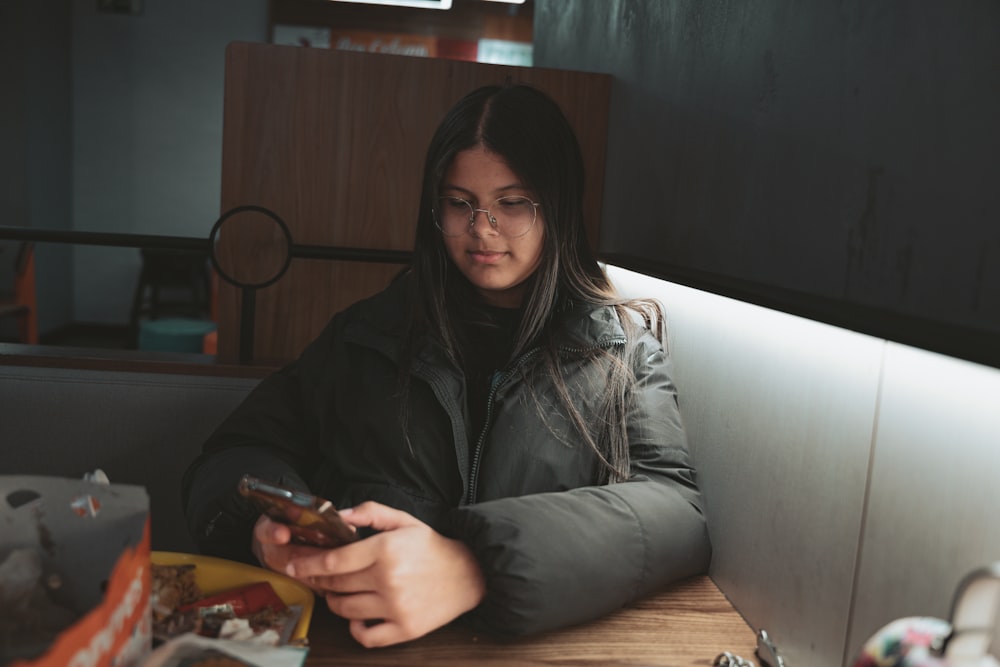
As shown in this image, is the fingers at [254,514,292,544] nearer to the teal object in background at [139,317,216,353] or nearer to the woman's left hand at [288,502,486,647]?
the woman's left hand at [288,502,486,647]

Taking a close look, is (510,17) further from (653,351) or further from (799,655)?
(799,655)

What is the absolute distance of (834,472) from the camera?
923 mm

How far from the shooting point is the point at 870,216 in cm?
95

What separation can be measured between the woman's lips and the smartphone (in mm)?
582

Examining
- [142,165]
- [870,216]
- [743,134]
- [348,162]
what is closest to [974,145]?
[870,216]

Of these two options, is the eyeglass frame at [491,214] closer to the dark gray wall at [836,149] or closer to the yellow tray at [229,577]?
the dark gray wall at [836,149]

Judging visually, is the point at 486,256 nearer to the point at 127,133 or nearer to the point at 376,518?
the point at 376,518

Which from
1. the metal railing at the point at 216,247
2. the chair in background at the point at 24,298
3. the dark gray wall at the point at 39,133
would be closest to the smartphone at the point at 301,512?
the metal railing at the point at 216,247

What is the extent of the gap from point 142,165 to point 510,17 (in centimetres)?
359

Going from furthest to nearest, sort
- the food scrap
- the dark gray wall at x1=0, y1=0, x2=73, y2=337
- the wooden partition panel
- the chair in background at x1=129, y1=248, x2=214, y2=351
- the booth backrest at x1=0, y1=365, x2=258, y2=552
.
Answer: the chair in background at x1=129, y1=248, x2=214, y2=351, the dark gray wall at x1=0, y1=0, x2=73, y2=337, the wooden partition panel, the booth backrest at x1=0, y1=365, x2=258, y2=552, the food scrap

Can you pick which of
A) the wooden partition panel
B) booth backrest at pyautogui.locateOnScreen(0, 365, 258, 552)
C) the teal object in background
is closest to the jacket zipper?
booth backrest at pyautogui.locateOnScreen(0, 365, 258, 552)

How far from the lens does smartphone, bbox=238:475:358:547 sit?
0.83 meters

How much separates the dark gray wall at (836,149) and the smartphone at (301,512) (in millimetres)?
628

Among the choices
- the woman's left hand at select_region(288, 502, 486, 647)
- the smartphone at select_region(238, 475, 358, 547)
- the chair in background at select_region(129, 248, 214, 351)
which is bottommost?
the chair in background at select_region(129, 248, 214, 351)
